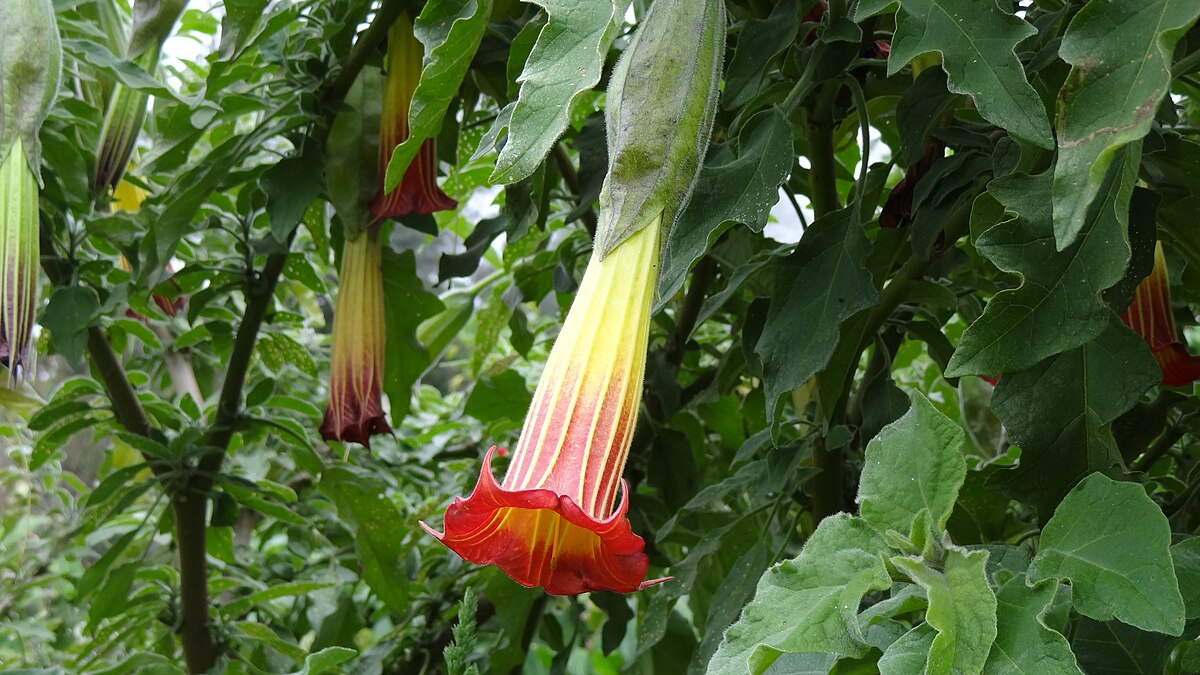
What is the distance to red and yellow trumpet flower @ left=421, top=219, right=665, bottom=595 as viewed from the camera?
59 centimetres

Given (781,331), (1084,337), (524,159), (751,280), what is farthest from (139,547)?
(1084,337)

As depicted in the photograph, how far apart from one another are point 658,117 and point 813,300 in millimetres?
242

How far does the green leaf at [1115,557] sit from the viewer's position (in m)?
0.55

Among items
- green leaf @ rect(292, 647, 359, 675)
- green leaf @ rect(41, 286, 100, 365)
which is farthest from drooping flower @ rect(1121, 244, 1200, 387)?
green leaf @ rect(41, 286, 100, 365)

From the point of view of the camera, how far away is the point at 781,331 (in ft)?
2.74

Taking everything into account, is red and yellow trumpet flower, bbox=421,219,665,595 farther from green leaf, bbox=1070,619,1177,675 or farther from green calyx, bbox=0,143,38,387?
green calyx, bbox=0,143,38,387

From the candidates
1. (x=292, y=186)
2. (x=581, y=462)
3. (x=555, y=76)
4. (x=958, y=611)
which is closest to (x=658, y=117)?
(x=555, y=76)

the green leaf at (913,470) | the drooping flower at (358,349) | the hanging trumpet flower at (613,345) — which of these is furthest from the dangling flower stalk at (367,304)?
the green leaf at (913,470)

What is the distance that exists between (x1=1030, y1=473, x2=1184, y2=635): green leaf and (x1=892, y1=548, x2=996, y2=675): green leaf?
0.14 feet

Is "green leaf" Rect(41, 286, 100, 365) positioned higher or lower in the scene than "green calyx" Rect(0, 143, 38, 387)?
lower

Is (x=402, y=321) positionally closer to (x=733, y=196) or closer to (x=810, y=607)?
(x=733, y=196)

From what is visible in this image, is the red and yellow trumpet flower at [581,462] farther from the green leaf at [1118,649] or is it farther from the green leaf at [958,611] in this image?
Result: the green leaf at [1118,649]

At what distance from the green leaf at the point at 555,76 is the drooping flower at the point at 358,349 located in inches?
28.7

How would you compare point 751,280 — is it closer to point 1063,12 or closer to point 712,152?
point 712,152
